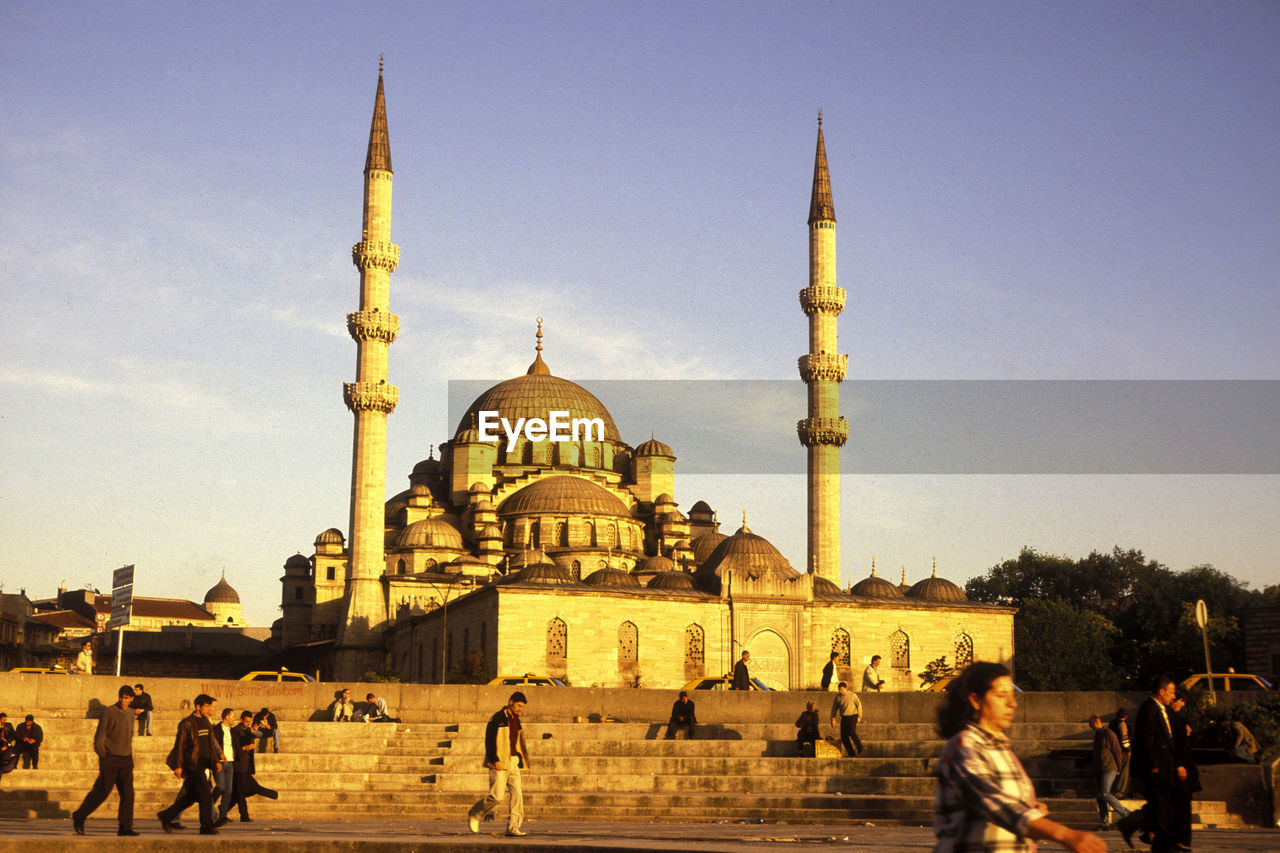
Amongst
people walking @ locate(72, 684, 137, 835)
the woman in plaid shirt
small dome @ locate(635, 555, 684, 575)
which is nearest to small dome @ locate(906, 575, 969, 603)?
small dome @ locate(635, 555, 684, 575)

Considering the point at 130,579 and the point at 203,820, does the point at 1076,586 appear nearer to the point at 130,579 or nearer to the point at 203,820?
the point at 130,579

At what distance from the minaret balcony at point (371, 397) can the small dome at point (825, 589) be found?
17.0m

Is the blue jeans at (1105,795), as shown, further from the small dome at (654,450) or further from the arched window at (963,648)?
the small dome at (654,450)

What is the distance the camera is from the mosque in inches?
1893

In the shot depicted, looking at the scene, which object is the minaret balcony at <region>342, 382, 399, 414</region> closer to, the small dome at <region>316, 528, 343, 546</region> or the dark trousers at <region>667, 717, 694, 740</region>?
the small dome at <region>316, 528, 343, 546</region>

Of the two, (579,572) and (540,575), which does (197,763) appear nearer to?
(540,575)

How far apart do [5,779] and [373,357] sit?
3680 centimetres

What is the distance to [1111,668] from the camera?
56688 mm

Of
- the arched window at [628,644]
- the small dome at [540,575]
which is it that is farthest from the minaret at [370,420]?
the arched window at [628,644]

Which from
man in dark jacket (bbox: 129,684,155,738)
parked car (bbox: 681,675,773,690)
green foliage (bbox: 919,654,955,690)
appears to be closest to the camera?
man in dark jacket (bbox: 129,684,155,738)

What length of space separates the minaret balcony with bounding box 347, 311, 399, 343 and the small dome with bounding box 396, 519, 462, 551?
341 inches

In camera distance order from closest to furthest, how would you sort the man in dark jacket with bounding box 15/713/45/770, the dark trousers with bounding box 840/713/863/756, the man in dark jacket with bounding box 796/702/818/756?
the man in dark jacket with bounding box 15/713/45/770, the dark trousers with bounding box 840/713/863/756, the man in dark jacket with bounding box 796/702/818/756

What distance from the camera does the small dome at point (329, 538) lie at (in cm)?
6594

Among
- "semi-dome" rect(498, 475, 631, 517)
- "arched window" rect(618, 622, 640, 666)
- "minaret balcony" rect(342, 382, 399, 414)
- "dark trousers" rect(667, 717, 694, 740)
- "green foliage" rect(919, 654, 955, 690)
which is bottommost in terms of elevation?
"dark trousers" rect(667, 717, 694, 740)
